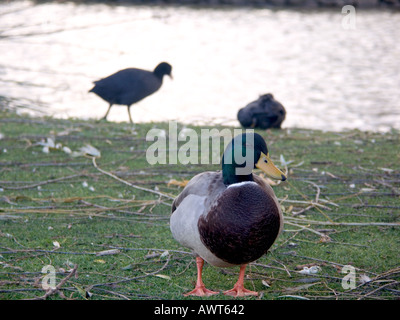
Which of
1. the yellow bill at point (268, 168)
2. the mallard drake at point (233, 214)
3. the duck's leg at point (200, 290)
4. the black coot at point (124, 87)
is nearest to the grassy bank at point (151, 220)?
the duck's leg at point (200, 290)

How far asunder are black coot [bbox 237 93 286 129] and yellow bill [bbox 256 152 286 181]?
11.1 ft

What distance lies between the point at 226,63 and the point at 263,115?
7.04 m

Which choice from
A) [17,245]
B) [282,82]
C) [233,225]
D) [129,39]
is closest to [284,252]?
[233,225]

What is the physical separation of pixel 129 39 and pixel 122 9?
347 cm

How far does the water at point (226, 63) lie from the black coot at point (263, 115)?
66cm

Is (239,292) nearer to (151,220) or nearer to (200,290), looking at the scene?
(200,290)

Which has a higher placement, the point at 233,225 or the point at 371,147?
the point at 233,225

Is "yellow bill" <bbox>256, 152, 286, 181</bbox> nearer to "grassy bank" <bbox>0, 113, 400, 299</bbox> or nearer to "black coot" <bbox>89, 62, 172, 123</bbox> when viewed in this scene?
"grassy bank" <bbox>0, 113, 400, 299</bbox>

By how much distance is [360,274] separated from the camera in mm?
2803

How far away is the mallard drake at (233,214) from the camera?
2461mm

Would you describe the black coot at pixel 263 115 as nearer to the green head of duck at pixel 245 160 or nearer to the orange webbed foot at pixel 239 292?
the green head of duck at pixel 245 160

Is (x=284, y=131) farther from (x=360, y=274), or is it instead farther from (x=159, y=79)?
(x=360, y=274)

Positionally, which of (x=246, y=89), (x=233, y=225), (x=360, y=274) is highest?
(x=233, y=225)

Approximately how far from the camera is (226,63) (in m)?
12.9
